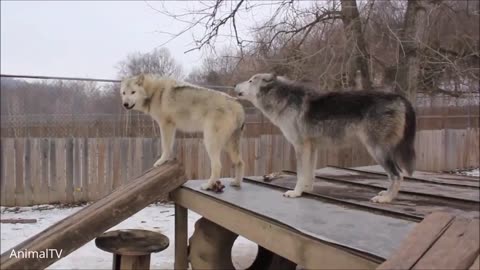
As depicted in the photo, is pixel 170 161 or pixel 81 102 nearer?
pixel 170 161

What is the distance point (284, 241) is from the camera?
100 inches

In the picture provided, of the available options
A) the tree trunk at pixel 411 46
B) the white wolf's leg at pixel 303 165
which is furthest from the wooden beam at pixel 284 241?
the tree trunk at pixel 411 46

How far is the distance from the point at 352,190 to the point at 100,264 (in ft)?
10.6

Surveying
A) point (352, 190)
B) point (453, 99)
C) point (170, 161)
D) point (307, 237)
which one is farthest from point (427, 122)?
point (307, 237)

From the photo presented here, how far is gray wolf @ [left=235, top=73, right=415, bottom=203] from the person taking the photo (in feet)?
10.6

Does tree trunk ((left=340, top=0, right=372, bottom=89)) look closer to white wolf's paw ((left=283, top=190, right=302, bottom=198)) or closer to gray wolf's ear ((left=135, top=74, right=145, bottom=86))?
gray wolf's ear ((left=135, top=74, right=145, bottom=86))

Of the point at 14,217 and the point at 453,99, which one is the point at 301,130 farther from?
the point at 453,99

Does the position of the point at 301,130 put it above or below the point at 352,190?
above

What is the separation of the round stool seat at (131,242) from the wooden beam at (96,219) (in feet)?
1.37

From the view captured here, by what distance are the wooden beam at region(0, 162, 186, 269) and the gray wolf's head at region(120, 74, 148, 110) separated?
2.21 feet

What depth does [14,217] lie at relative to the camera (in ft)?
22.4

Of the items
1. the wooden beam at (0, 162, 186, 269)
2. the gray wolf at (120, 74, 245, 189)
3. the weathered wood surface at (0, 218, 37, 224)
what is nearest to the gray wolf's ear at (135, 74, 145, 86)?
the gray wolf at (120, 74, 245, 189)

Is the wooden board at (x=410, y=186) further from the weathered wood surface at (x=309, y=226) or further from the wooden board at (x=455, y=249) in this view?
the wooden board at (x=455, y=249)

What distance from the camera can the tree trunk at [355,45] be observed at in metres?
8.01
